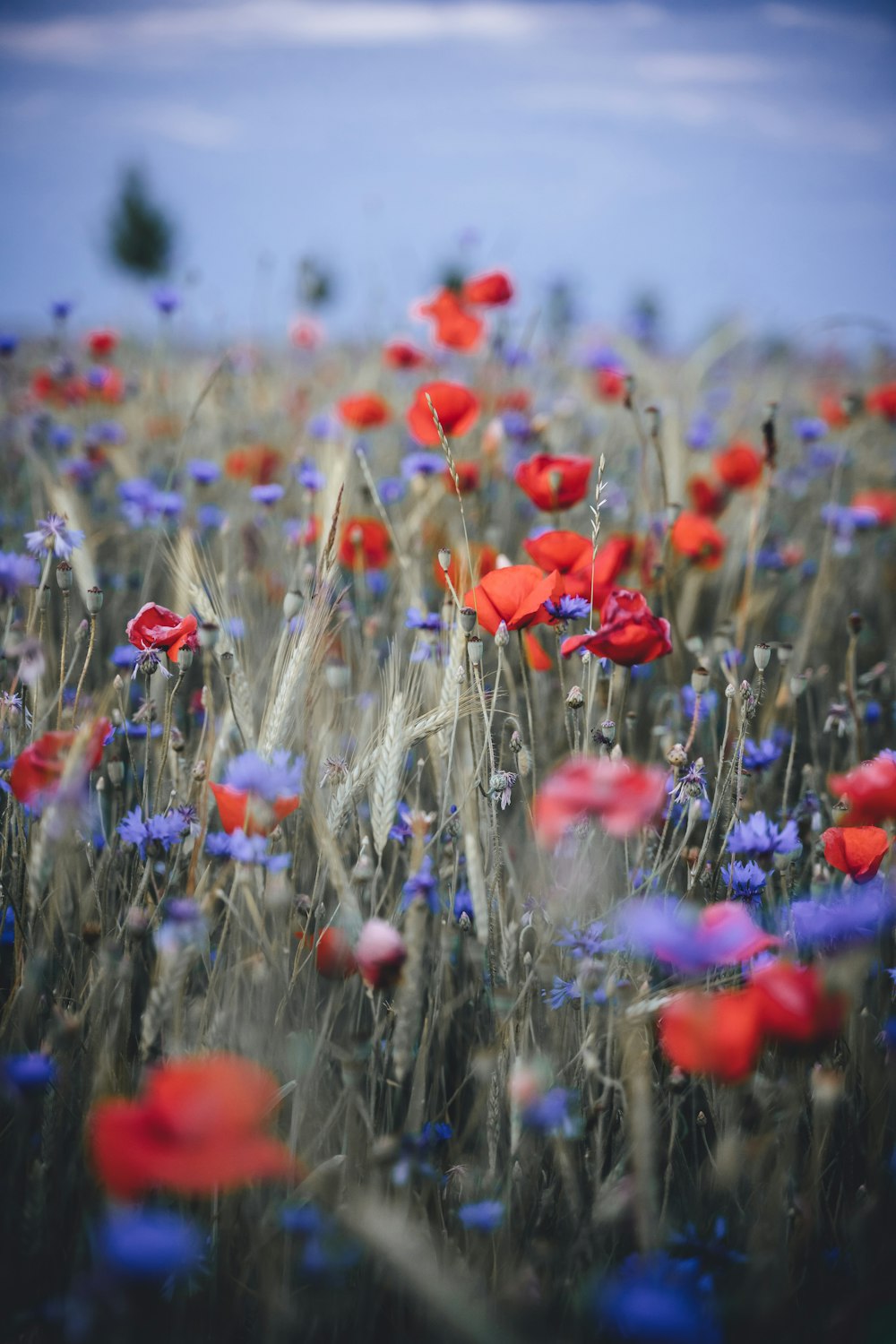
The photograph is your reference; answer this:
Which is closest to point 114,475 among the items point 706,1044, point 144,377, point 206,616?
point 144,377

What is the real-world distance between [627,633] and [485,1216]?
0.64 meters

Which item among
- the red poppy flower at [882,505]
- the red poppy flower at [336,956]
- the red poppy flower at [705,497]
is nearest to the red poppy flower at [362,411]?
the red poppy flower at [705,497]

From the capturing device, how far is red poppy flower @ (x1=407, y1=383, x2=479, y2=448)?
68.3 inches

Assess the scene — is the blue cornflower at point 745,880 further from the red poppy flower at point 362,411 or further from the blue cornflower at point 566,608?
the red poppy flower at point 362,411

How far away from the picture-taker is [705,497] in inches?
94.3

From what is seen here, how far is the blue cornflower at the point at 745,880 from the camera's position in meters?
1.12

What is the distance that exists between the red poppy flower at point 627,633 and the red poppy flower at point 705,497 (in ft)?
4.67

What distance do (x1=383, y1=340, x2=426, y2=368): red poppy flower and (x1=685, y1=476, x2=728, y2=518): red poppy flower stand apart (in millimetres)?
1076

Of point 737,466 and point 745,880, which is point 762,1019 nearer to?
point 745,880

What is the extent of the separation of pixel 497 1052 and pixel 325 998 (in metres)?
0.34

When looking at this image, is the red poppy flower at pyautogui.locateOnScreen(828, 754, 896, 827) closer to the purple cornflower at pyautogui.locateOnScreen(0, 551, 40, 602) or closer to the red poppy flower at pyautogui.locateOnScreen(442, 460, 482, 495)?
the purple cornflower at pyautogui.locateOnScreen(0, 551, 40, 602)

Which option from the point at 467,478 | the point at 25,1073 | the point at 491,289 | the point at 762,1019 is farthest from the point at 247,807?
the point at 491,289

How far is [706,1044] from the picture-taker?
59cm

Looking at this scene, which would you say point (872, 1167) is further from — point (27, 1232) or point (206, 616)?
point (206, 616)
